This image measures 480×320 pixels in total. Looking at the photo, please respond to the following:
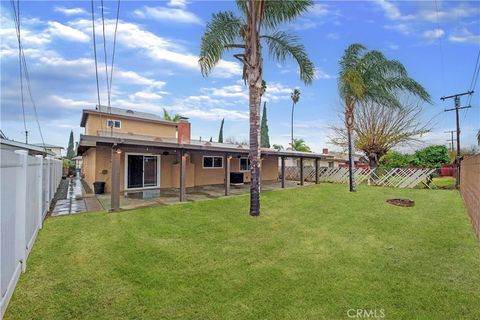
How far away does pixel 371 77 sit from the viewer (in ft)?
48.1

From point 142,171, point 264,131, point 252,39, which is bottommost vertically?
point 142,171

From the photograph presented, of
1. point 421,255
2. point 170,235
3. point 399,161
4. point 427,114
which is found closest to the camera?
point 421,255

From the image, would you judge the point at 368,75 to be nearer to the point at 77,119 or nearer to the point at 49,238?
the point at 49,238

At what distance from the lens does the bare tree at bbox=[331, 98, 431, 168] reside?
75.5 ft

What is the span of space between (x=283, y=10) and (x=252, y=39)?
1.53 meters

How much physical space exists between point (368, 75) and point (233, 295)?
14.6 meters

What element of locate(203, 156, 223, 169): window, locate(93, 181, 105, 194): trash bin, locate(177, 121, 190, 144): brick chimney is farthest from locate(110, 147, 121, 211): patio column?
locate(203, 156, 223, 169): window

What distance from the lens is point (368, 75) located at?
14.6 metres

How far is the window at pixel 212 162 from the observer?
16116mm

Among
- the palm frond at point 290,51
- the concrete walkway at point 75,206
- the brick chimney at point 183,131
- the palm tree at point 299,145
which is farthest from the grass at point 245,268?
the palm tree at point 299,145

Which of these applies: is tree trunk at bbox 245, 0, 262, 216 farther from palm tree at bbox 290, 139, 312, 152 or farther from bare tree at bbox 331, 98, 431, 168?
palm tree at bbox 290, 139, 312, 152

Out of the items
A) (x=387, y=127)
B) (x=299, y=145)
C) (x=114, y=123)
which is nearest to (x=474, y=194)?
(x=387, y=127)

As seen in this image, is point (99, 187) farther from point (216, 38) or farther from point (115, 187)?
point (216, 38)

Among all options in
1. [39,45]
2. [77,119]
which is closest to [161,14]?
[39,45]
